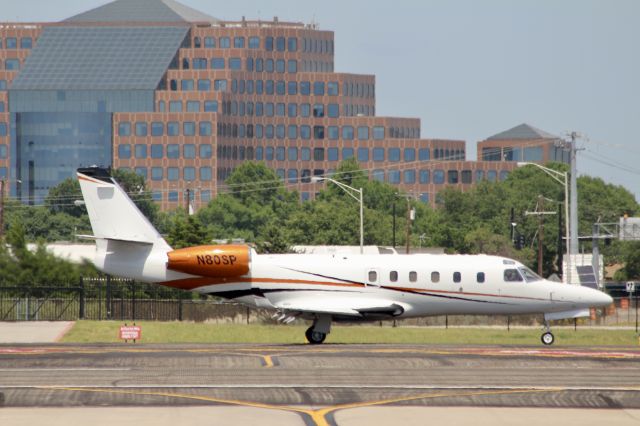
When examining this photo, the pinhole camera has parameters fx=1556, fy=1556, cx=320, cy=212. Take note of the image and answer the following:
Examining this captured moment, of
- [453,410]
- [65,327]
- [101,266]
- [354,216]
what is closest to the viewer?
[453,410]

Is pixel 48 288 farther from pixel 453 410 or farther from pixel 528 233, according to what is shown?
pixel 528 233

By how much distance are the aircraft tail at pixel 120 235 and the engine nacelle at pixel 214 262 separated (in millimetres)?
766

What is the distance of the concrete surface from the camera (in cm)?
5016

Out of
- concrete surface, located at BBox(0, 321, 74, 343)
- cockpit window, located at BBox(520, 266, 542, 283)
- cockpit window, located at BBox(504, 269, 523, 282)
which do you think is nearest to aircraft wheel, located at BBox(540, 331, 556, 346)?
cockpit window, located at BBox(520, 266, 542, 283)

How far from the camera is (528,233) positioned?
176 metres

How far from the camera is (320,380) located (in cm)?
3303

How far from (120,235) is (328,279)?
646cm

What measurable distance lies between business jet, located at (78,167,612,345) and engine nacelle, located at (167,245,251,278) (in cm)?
3

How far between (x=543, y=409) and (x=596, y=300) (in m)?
19.2

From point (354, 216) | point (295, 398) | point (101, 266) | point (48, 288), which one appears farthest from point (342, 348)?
point (354, 216)

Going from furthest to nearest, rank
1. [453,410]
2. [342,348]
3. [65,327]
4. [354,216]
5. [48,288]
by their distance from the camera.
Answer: [354,216] < [48,288] < [65,327] < [342,348] < [453,410]

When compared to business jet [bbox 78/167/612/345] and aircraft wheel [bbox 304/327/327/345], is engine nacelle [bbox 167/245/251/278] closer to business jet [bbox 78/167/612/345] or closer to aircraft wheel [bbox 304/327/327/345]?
business jet [bbox 78/167/612/345]

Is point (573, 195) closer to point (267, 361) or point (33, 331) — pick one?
point (33, 331)

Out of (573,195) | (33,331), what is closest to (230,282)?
(33,331)
